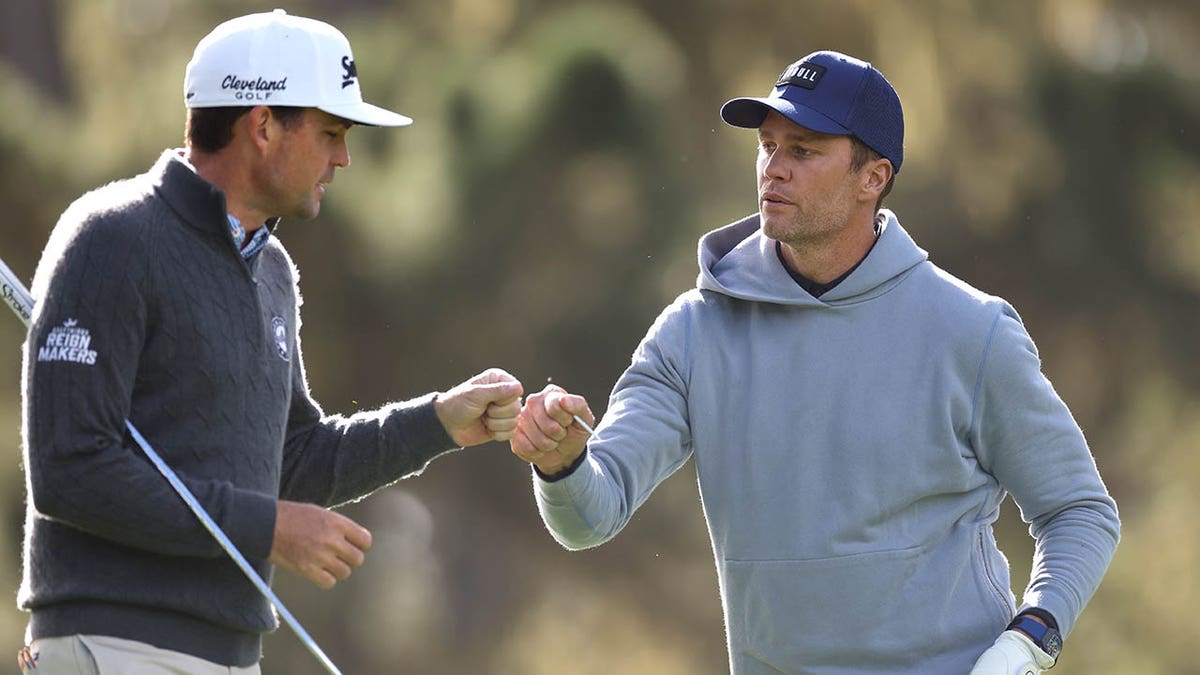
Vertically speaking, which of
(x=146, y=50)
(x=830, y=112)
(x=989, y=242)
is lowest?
(x=989, y=242)

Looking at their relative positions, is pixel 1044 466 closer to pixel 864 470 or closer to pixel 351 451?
pixel 864 470

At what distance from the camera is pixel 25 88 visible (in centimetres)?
694

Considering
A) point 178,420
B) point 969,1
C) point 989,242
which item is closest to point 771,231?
point 178,420

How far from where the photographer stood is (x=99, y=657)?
263cm

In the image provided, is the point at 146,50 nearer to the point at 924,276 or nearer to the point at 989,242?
the point at 989,242

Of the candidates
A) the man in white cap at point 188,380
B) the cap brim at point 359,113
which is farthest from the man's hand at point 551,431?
the cap brim at point 359,113

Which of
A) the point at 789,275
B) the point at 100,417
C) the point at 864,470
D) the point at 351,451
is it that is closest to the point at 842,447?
the point at 864,470

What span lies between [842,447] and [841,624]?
0.28 m

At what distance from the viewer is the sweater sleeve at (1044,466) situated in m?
3.18

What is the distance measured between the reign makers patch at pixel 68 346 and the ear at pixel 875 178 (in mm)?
1375

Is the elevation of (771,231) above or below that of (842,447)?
above

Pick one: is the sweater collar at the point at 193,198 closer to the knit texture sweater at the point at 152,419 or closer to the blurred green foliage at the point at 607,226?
the knit texture sweater at the point at 152,419

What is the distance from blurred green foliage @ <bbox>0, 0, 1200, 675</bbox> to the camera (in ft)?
21.7

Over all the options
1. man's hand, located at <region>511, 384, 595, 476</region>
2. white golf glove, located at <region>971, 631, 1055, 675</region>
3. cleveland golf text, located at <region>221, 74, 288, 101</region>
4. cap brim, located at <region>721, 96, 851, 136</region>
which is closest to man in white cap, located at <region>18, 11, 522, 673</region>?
cleveland golf text, located at <region>221, 74, 288, 101</region>
